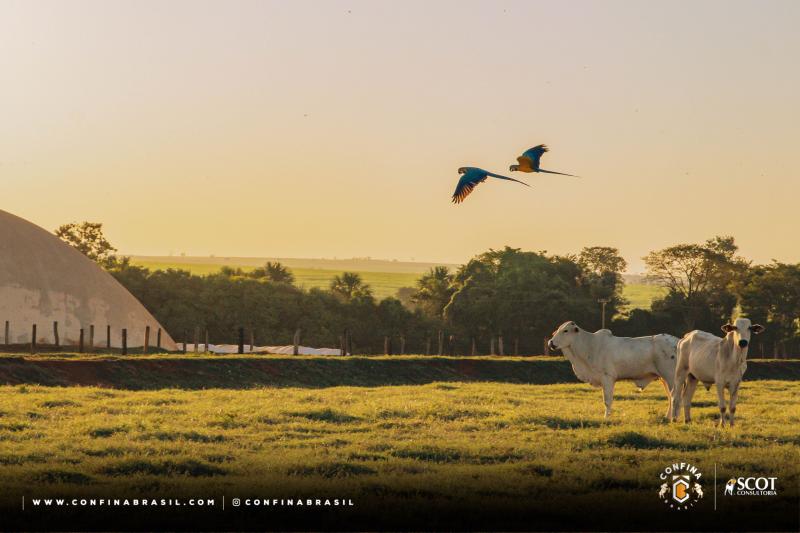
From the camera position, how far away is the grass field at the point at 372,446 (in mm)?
16000

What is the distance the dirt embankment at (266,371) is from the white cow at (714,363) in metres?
22.7

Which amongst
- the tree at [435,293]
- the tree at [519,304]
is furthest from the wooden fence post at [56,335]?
the tree at [435,293]

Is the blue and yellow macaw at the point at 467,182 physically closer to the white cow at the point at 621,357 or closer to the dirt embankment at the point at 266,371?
the white cow at the point at 621,357

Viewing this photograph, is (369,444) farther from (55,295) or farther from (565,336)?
(55,295)

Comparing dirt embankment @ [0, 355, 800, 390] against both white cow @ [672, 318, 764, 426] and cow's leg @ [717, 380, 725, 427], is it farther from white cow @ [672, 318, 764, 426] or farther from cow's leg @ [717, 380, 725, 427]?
cow's leg @ [717, 380, 725, 427]

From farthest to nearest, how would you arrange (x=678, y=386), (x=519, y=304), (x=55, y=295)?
(x=519, y=304) < (x=55, y=295) < (x=678, y=386)

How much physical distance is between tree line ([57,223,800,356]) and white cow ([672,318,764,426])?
60.4 metres

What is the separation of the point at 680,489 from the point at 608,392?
12.1 meters

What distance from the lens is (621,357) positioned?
27984mm

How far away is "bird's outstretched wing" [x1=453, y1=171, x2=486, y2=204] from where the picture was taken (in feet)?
62.6

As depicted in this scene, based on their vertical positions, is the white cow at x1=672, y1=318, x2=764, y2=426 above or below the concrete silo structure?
below

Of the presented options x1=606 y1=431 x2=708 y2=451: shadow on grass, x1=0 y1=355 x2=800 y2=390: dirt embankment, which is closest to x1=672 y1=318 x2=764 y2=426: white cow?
x1=606 y1=431 x2=708 y2=451: shadow on grass

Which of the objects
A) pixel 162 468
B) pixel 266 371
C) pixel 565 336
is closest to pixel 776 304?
pixel 266 371

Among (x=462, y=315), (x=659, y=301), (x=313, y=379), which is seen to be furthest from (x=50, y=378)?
(x=659, y=301)
